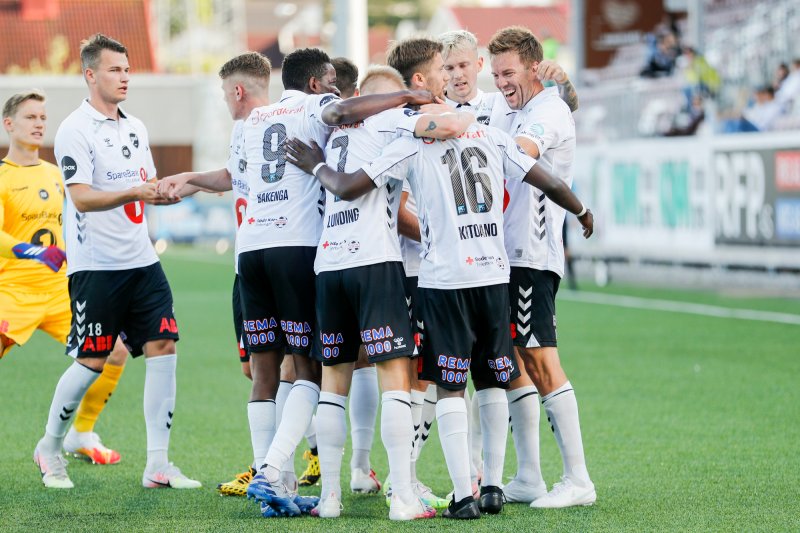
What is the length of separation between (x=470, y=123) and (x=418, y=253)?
0.95 metres

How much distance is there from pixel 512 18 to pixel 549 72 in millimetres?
60868

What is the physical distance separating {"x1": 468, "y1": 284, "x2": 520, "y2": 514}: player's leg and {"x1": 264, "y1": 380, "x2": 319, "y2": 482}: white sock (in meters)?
0.86

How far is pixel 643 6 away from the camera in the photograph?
101 ft

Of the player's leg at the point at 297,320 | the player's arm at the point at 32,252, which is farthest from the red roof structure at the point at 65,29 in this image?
the player's leg at the point at 297,320

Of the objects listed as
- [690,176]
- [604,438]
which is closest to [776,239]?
[690,176]

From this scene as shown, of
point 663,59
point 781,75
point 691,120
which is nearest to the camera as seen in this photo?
point 781,75

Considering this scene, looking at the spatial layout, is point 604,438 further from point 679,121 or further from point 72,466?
point 679,121

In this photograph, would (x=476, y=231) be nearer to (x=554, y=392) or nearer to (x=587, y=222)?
(x=587, y=222)

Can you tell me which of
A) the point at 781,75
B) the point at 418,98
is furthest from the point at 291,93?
the point at 781,75

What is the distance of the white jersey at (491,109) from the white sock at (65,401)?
103 inches

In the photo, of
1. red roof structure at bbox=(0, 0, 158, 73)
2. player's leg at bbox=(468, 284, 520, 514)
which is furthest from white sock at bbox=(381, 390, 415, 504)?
red roof structure at bbox=(0, 0, 158, 73)

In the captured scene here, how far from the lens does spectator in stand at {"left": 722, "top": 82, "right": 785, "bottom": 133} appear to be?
19.8 meters

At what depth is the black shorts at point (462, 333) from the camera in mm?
6070

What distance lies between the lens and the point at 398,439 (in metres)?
6.09
